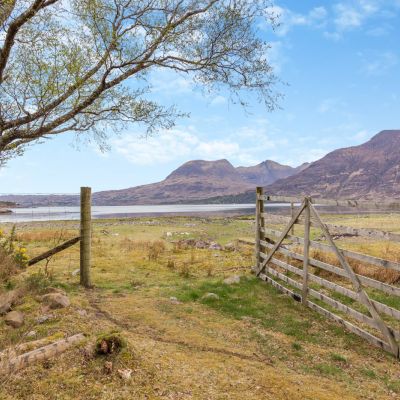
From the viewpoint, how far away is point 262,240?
13.1 meters

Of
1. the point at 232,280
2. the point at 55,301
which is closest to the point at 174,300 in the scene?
the point at 232,280

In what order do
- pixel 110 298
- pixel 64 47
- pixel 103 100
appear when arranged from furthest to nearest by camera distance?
pixel 103 100
pixel 64 47
pixel 110 298

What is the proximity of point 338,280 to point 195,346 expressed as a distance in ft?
25.2

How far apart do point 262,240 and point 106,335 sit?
8749mm

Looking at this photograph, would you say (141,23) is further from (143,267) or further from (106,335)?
(106,335)

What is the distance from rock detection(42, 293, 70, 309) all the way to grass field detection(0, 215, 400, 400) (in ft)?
0.76

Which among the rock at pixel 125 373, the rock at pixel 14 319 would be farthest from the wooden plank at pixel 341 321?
the rock at pixel 14 319

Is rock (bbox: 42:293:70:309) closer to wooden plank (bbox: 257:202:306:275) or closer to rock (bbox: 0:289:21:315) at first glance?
rock (bbox: 0:289:21:315)

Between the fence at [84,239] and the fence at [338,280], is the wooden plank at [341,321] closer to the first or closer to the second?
the fence at [338,280]

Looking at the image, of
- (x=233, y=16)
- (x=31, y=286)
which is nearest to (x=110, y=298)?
(x=31, y=286)

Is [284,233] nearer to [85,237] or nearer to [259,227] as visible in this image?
[259,227]

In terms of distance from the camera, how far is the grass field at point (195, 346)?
4543mm

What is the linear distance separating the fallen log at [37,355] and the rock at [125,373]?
3.41 feet

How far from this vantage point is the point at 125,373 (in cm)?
459
